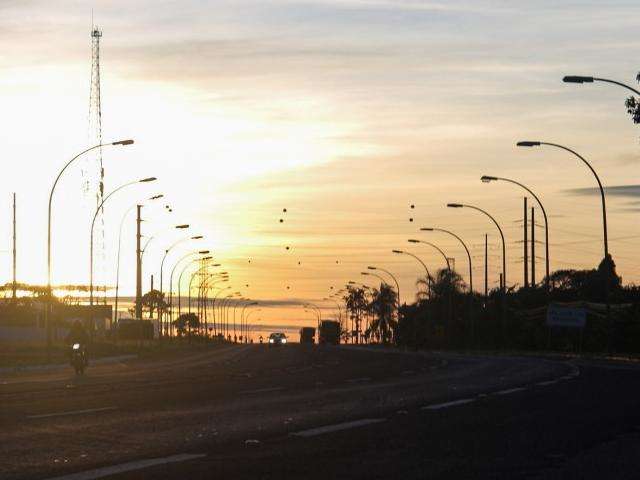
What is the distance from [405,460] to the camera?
1145 cm

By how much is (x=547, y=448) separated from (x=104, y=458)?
15.7 feet

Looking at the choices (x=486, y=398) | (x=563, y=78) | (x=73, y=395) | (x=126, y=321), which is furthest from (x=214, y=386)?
(x=126, y=321)

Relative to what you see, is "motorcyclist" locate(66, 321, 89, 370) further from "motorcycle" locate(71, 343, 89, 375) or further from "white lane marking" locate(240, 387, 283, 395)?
"white lane marking" locate(240, 387, 283, 395)

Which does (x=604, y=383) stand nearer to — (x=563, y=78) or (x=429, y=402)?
(x=429, y=402)

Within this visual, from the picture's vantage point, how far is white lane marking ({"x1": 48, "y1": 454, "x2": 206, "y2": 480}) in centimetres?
1000

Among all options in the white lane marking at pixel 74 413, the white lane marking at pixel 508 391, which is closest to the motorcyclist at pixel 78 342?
the white lane marking at pixel 508 391

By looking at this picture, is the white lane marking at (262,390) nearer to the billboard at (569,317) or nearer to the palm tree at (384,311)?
the billboard at (569,317)

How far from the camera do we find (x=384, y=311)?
609ft

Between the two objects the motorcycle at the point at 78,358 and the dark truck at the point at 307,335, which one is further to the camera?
the dark truck at the point at 307,335

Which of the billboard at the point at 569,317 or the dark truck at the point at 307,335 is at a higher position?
the billboard at the point at 569,317

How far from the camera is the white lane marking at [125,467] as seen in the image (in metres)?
10.0

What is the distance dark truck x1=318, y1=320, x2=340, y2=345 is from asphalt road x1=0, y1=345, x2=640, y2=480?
5189 inches

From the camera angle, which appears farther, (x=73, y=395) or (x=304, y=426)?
(x=73, y=395)

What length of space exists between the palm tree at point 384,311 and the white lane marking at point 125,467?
169556mm
